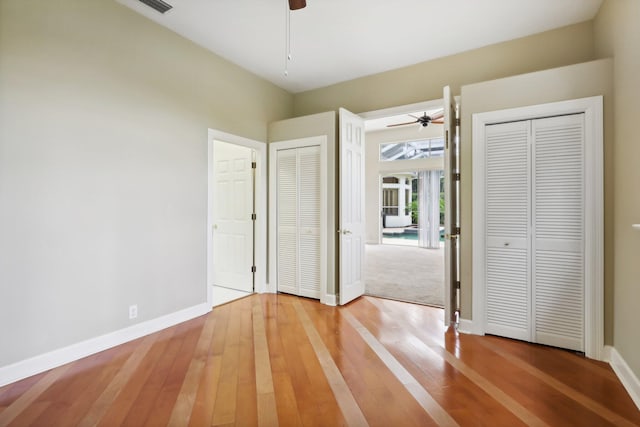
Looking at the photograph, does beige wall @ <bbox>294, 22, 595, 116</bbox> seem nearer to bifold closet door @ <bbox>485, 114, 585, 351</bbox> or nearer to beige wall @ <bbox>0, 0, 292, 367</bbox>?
bifold closet door @ <bbox>485, 114, 585, 351</bbox>

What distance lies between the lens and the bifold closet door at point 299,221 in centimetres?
396

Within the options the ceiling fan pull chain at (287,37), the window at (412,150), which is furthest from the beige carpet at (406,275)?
the ceiling fan pull chain at (287,37)

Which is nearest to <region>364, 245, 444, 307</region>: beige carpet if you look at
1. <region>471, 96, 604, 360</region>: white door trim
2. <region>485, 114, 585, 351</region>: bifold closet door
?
<region>485, 114, 585, 351</region>: bifold closet door

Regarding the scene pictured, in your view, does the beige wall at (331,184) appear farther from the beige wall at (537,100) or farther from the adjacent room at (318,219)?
the beige wall at (537,100)

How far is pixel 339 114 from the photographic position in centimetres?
375

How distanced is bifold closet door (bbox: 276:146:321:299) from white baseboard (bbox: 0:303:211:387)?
1.30 meters

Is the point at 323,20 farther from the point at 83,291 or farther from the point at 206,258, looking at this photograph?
the point at 83,291

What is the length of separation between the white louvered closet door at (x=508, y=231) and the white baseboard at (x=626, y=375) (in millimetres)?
539

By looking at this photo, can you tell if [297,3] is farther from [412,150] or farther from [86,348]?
[412,150]

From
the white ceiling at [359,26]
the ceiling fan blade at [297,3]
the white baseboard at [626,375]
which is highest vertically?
the white ceiling at [359,26]

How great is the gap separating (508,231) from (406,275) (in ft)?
8.70

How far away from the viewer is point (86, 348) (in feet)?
8.08

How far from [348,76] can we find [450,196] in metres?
2.24

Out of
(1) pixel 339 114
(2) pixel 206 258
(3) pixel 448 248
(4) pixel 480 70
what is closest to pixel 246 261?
(2) pixel 206 258
